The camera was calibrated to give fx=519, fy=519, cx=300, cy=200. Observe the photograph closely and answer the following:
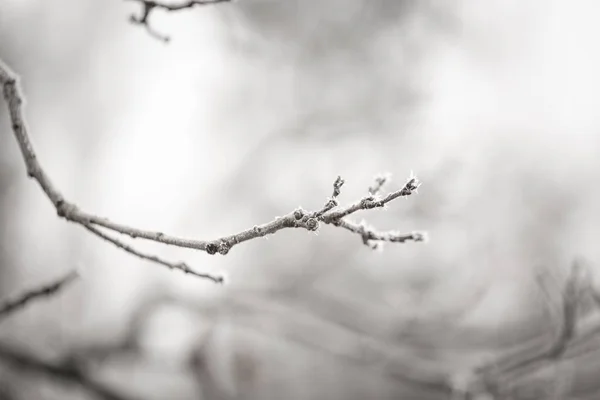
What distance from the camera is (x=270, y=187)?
6.36 meters

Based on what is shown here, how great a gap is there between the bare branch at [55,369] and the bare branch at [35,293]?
2090mm

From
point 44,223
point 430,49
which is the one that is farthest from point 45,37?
point 430,49

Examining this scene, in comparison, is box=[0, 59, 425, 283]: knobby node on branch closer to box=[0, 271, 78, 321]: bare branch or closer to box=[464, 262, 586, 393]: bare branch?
box=[0, 271, 78, 321]: bare branch

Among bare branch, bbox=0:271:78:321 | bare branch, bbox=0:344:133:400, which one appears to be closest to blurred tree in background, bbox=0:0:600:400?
bare branch, bbox=0:344:133:400

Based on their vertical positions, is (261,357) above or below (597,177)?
below

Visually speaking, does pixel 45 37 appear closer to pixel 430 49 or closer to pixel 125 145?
pixel 125 145

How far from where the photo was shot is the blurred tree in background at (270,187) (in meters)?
5.00

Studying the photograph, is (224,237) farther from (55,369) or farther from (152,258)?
(55,369)

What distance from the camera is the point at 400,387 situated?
7812 millimetres

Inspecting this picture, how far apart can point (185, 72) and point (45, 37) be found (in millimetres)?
1793

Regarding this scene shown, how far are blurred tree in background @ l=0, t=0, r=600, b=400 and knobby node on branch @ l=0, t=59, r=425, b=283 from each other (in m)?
3.46

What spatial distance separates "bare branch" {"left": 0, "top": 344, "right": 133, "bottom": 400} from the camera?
152 inches

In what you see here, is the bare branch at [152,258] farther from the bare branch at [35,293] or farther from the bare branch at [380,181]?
the bare branch at [35,293]

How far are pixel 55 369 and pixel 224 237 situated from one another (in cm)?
343
